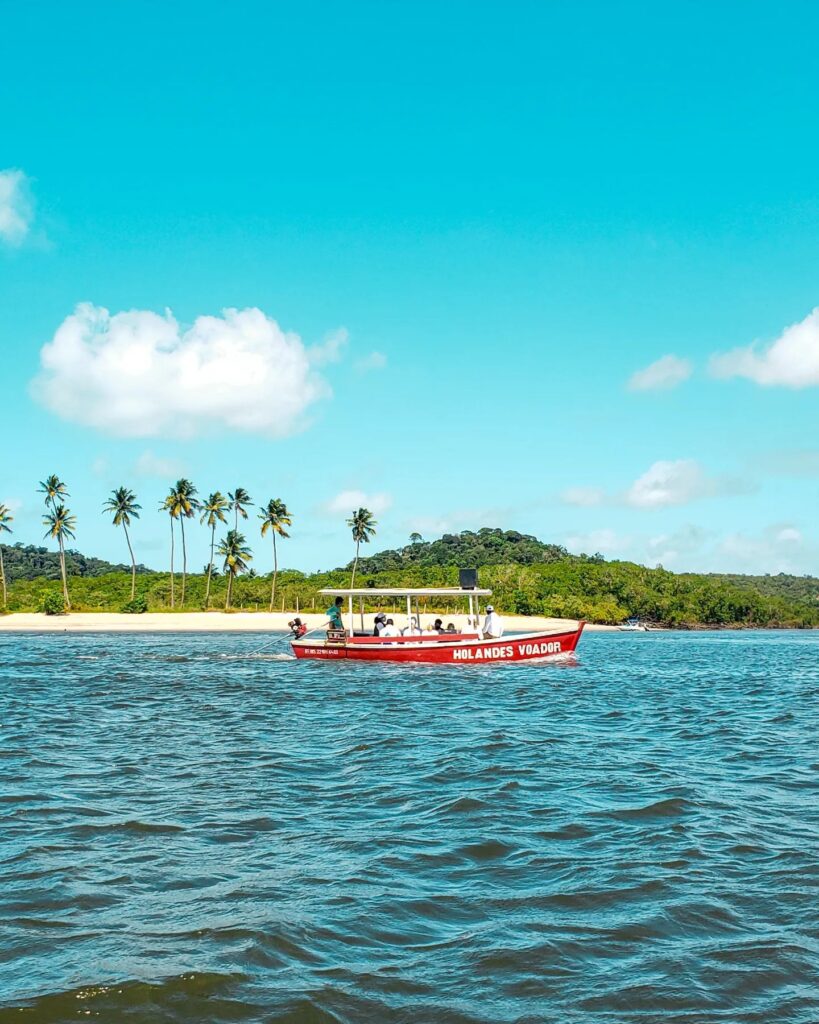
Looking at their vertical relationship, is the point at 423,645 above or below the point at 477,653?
above

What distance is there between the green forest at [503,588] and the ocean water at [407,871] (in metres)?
71.0

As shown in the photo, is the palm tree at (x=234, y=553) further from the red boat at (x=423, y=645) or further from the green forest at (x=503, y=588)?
the red boat at (x=423, y=645)

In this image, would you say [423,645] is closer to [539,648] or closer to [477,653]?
[477,653]

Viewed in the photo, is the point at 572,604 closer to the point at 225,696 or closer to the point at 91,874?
the point at 225,696

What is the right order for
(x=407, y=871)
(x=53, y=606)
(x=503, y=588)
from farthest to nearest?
(x=503, y=588)
(x=53, y=606)
(x=407, y=871)

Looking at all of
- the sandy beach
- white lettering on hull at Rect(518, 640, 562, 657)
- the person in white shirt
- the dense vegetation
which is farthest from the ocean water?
the dense vegetation

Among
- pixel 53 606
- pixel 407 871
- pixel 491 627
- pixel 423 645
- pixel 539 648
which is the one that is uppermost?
pixel 53 606

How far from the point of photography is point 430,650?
3259 centimetres

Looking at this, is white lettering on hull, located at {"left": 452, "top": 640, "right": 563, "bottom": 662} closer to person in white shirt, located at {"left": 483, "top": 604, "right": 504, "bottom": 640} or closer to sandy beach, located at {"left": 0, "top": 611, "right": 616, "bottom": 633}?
person in white shirt, located at {"left": 483, "top": 604, "right": 504, "bottom": 640}

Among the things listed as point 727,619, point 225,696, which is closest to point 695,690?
point 225,696

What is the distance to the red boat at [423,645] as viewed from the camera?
107ft

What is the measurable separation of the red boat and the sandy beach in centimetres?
3491

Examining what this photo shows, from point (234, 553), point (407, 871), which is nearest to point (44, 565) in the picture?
point (234, 553)

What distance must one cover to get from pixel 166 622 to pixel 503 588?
44941mm
